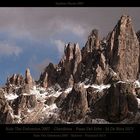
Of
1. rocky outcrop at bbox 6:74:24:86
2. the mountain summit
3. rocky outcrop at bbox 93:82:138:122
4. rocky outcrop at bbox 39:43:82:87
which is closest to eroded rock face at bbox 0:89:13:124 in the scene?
rocky outcrop at bbox 6:74:24:86

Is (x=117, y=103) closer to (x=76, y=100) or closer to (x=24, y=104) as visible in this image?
(x=76, y=100)

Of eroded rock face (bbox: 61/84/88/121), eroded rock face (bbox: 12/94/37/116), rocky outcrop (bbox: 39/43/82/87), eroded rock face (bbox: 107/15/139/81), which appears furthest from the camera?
rocky outcrop (bbox: 39/43/82/87)

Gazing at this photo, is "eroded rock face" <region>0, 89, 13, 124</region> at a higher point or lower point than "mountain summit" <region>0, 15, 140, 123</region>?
lower

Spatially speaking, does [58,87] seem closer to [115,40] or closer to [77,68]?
[77,68]

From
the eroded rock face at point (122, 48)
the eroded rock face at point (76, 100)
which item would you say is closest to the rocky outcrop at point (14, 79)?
the eroded rock face at point (76, 100)

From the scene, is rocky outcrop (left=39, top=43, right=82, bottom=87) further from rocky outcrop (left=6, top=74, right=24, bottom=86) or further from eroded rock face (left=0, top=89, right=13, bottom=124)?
eroded rock face (left=0, top=89, right=13, bottom=124)

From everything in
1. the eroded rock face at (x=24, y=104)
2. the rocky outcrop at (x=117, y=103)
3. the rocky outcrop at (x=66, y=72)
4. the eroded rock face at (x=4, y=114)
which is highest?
the rocky outcrop at (x=66, y=72)

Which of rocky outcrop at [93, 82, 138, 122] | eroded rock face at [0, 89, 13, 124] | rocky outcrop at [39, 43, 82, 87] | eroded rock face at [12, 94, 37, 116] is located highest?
rocky outcrop at [39, 43, 82, 87]

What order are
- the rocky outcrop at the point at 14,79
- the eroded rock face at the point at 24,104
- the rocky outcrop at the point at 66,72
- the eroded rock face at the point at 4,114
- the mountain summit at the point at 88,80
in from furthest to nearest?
the rocky outcrop at the point at 66,72 < the eroded rock face at the point at 24,104 < the mountain summit at the point at 88,80 < the eroded rock face at the point at 4,114 < the rocky outcrop at the point at 14,79

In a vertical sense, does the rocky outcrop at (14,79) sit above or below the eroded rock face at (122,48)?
below

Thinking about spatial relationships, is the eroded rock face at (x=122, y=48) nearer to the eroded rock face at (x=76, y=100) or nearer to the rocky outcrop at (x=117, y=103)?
the rocky outcrop at (x=117, y=103)

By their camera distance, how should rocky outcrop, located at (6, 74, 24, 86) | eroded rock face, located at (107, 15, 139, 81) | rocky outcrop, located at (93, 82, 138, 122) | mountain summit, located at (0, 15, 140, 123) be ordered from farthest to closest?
eroded rock face, located at (107, 15, 139, 81)
mountain summit, located at (0, 15, 140, 123)
rocky outcrop, located at (93, 82, 138, 122)
rocky outcrop, located at (6, 74, 24, 86)
